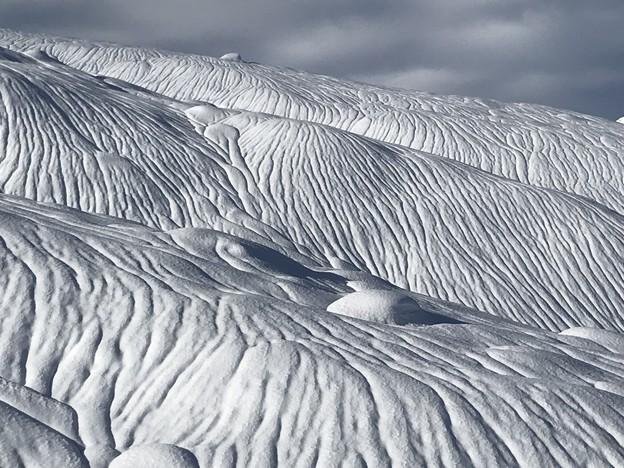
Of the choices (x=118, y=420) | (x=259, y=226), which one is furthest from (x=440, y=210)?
(x=118, y=420)

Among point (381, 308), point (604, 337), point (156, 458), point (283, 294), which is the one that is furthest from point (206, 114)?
point (156, 458)

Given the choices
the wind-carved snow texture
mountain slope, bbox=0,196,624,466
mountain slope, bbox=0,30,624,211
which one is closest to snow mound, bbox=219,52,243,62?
mountain slope, bbox=0,30,624,211

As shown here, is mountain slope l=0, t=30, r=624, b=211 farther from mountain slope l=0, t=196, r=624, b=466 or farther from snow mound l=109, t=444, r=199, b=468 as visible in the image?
snow mound l=109, t=444, r=199, b=468

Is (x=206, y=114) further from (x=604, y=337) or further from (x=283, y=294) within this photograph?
(x=604, y=337)

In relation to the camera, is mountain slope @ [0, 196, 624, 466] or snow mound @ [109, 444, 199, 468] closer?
snow mound @ [109, 444, 199, 468]

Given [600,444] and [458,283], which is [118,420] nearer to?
[600,444]
